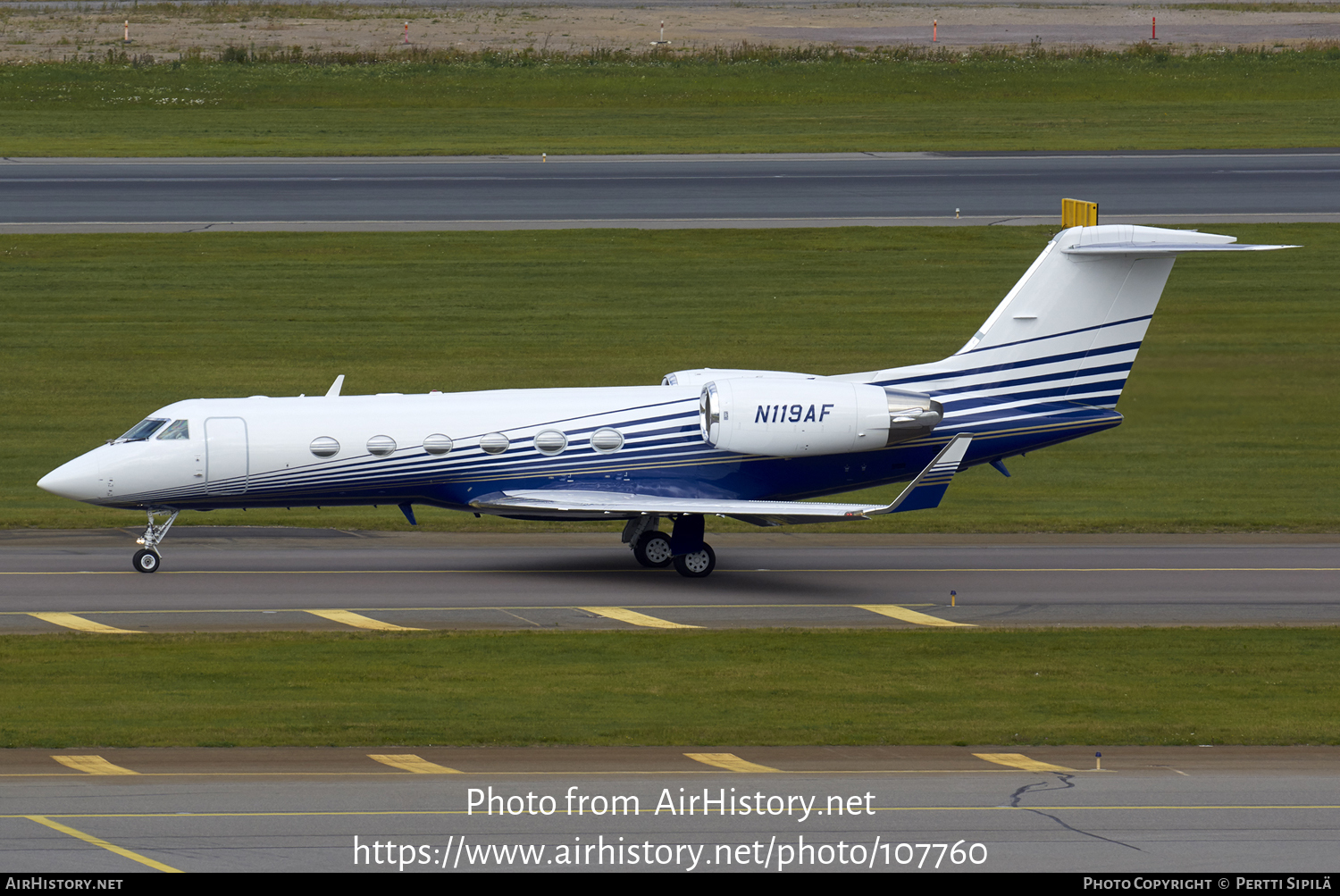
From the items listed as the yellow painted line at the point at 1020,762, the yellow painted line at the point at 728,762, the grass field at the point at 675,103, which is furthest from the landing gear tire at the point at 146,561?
the grass field at the point at 675,103

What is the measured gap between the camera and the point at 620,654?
24.6 metres

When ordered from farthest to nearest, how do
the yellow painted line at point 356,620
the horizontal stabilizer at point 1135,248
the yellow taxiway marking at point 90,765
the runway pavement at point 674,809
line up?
the horizontal stabilizer at point 1135,248 < the yellow painted line at point 356,620 < the yellow taxiway marking at point 90,765 < the runway pavement at point 674,809

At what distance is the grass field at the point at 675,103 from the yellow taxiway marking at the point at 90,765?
155ft

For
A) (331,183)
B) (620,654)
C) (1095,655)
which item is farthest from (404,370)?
(1095,655)

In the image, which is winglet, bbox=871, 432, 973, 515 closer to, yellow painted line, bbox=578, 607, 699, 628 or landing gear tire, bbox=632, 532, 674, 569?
yellow painted line, bbox=578, 607, 699, 628

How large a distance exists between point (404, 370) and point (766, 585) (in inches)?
720

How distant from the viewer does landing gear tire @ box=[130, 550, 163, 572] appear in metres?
29.9

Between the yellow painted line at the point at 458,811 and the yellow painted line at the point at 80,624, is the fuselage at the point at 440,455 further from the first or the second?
the yellow painted line at the point at 458,811

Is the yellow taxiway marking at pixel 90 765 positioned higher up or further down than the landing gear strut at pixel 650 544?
further down

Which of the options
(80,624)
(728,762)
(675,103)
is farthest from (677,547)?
(675,103)

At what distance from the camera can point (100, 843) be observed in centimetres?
1645

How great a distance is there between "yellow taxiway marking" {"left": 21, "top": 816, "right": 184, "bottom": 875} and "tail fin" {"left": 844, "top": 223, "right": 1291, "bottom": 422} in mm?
17583

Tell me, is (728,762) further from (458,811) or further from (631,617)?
(631,617)

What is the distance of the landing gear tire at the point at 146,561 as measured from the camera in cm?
2991
